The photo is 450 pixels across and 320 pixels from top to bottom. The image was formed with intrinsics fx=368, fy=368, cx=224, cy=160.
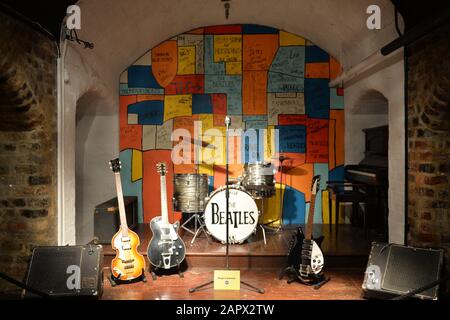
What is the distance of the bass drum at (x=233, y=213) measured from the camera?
15.3ft

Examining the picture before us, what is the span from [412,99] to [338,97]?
95.9 inches

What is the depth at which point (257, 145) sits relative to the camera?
605 cm

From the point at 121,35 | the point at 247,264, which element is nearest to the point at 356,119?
the point at 247,264

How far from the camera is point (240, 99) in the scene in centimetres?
608

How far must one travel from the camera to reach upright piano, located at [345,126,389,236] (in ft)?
16.4

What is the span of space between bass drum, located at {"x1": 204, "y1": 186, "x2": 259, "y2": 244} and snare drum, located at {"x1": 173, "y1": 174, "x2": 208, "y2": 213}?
Answer: 334 mm

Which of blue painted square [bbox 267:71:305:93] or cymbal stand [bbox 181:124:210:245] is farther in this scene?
blue painted square [bbox 267:71:305:93]

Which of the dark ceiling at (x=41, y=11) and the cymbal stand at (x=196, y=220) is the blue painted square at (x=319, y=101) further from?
the dark ceiling at (x=41, y=11)

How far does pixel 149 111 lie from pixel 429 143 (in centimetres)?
416

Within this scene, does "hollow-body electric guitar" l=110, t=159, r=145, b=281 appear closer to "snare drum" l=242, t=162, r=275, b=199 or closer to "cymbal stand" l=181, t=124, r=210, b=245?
"cymbal stand" l=181, t=124, r=210, b=245

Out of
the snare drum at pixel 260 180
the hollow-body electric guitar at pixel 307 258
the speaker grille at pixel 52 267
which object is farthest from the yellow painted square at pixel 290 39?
the speaker grille at pixel 52 267

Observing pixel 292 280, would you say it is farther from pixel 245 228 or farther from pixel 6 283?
pixel 6 283

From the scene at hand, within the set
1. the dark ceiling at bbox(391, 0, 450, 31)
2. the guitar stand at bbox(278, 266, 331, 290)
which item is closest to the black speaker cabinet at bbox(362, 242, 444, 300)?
the guitar stand at bbox(278, 266, 331, 290)

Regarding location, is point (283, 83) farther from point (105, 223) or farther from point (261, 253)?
point (105, 223)
